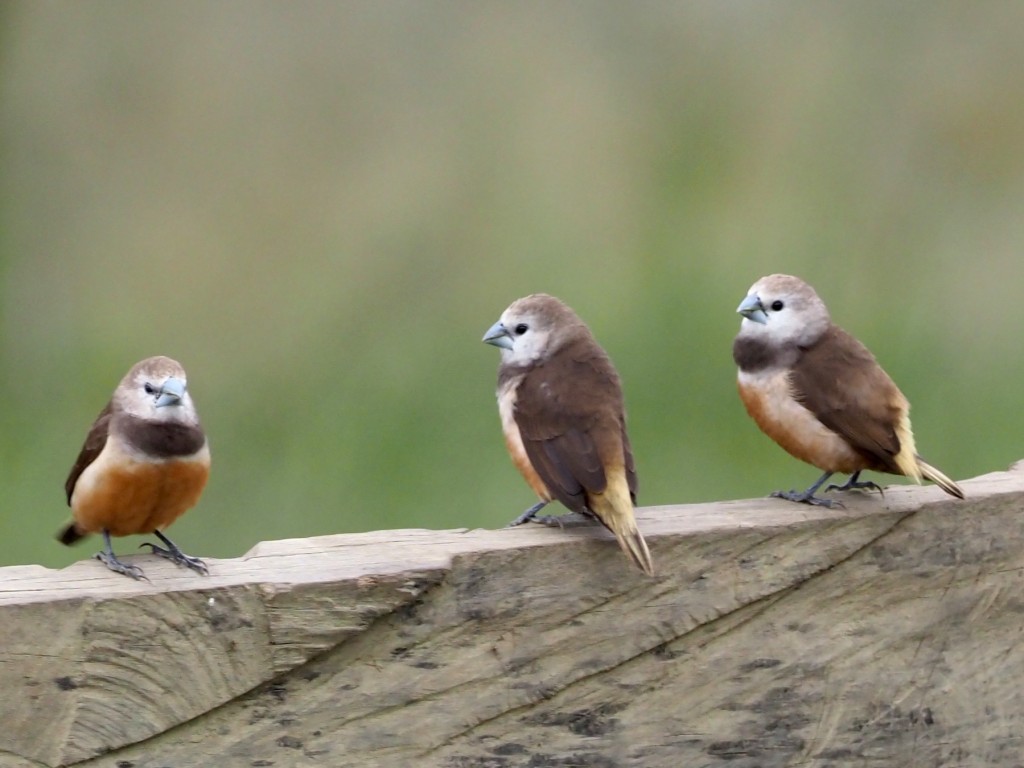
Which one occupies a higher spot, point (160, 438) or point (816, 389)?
point (160, 438)

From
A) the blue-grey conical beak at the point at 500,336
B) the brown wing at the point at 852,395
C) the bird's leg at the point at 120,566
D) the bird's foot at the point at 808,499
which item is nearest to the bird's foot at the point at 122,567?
the bird's leg at the point at 120,566

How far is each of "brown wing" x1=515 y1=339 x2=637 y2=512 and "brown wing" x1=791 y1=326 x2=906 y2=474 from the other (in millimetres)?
406

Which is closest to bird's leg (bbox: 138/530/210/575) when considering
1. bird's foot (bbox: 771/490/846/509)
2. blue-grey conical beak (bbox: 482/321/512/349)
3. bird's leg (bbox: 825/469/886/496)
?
blue-grey conical beak (bbox: 482/321/512/349)

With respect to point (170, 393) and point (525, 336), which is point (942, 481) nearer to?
point (525, 336)

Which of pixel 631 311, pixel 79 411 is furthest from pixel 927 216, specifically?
pixel 79 411

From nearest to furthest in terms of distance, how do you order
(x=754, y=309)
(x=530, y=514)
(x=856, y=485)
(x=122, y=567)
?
(x=122, y=567) < (x=530, y=514) < (x=856, y=485) < (x=754, y=309)

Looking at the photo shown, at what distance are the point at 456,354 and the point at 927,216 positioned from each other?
1.00 m

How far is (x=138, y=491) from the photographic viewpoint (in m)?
2.24

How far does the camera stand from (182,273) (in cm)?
255

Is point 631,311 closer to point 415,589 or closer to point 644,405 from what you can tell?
point 644,405

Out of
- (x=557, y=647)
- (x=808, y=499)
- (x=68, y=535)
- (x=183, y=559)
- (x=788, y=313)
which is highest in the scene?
(x=788, y=313)

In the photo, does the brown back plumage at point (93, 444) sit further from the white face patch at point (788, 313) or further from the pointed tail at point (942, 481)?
the pointed tail at point (942, 481)

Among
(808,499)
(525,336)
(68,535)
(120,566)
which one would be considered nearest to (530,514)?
(525,336)

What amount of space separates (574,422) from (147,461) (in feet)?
2.31
